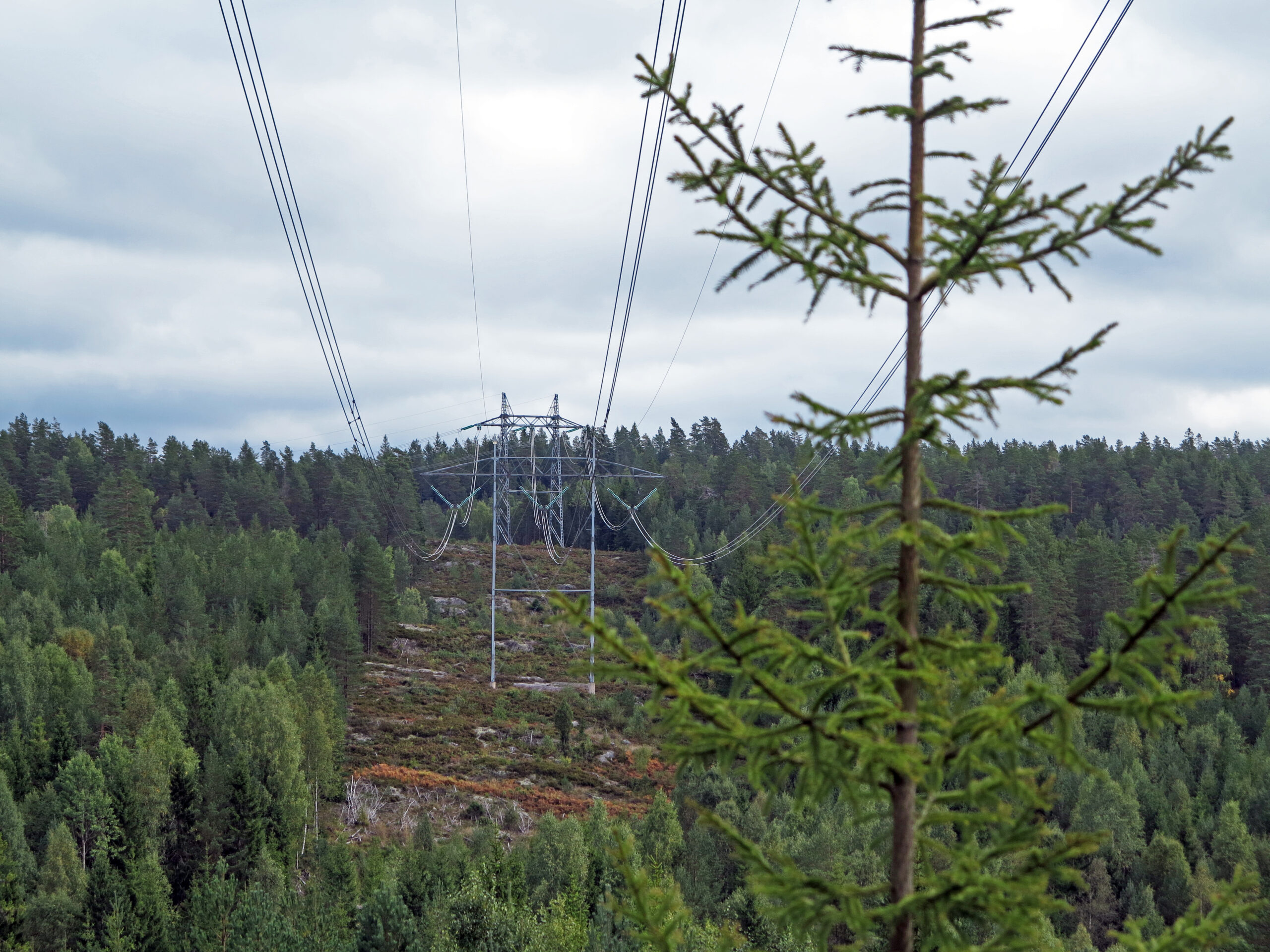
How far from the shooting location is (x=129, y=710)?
75938 mm

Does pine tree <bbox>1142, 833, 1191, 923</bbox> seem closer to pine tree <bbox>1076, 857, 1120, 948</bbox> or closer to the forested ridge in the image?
the forested ridge

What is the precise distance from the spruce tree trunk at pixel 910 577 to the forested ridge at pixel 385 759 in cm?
2477

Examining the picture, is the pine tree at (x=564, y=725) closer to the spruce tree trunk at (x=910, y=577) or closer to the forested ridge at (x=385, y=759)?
the forested ridge at (x=385, y=759)

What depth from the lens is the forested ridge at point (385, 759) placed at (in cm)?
5659

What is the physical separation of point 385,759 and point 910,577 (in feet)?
234

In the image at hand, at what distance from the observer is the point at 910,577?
26.4 ft

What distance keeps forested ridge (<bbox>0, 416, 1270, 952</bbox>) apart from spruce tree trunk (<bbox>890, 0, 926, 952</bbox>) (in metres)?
24.8

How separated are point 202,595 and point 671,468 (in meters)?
87.1

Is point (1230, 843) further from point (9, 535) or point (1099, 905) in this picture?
point (9, 535)

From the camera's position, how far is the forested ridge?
56.6 meters

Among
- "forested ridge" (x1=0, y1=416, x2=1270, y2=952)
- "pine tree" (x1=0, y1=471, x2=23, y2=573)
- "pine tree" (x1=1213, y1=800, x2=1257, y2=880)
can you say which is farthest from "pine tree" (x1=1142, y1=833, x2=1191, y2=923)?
"pine tree" (x1=0, y1=471, x2=23, y2=573)

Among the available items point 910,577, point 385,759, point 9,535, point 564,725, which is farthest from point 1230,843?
point 9,535

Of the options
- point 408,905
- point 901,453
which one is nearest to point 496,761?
point 408,905

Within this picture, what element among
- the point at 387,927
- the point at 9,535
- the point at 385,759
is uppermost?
the point at 9,535
